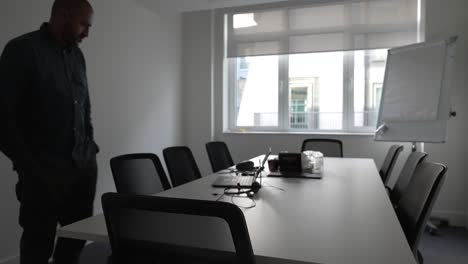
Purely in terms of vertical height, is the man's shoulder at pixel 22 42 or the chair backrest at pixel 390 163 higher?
the man's shoulder at pixel 22 42

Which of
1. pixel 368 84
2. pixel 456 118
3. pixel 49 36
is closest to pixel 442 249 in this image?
pixel 456 118

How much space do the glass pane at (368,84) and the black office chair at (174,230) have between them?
4078mm

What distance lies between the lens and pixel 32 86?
1.54 meters

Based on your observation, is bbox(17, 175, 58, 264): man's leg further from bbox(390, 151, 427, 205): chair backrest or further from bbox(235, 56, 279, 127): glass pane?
bbox(235, 56, 279, 127): glass pane

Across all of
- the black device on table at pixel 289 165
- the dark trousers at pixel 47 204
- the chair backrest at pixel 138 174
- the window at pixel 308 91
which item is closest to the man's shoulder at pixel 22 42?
the dark trousers at pixel 47 204

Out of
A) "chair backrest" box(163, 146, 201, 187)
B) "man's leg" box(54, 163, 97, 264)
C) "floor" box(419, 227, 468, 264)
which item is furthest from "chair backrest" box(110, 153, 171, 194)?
"floor" box(419, 227, 468, 264)

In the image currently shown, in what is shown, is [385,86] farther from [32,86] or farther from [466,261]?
[32,86]

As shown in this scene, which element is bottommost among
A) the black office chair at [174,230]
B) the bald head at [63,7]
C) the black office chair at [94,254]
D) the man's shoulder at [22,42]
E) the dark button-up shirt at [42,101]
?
the black office chair at [94,254]

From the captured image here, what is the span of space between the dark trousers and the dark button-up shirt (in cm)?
7

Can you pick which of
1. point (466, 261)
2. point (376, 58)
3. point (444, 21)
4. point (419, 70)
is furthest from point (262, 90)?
point (466, 261)

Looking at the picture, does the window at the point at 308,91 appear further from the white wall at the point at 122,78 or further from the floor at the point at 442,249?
the floor at the point at 442,249

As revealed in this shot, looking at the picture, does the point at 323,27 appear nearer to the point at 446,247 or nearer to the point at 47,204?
the point at 446,247

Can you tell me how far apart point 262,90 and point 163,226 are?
13.8 feet

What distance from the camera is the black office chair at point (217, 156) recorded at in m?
3.12
